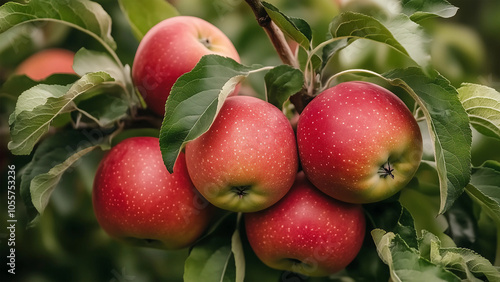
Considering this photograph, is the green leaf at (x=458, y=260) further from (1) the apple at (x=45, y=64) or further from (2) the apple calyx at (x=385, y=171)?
(1) the apple at (x=45, y=64)

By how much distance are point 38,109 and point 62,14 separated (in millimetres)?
231

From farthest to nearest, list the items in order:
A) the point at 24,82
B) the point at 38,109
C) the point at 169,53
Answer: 1. the point at 24,82
2. the point at 169,53
3. the point at 38,109

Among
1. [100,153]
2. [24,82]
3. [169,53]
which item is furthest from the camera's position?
[100,153]

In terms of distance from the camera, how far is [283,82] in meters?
0.80

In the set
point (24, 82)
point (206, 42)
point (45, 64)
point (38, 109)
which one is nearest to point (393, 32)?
point (206, 42)

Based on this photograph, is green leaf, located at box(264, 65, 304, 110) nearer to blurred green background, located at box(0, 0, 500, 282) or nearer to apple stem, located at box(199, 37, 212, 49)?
apple stem, located at box(199, 37, 212, 49)

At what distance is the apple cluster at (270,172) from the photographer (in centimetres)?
73

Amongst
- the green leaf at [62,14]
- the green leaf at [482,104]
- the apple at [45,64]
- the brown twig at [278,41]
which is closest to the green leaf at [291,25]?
the brown twig at [278,41]

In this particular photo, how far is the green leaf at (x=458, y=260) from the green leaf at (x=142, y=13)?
0.68m

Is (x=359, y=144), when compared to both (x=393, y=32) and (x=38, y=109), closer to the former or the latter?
(x=393, y=32)

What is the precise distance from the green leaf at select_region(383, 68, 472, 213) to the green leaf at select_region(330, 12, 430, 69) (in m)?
0.07

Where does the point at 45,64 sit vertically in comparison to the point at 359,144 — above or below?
below

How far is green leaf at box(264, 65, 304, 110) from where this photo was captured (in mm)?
789

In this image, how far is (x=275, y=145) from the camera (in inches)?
29.7
